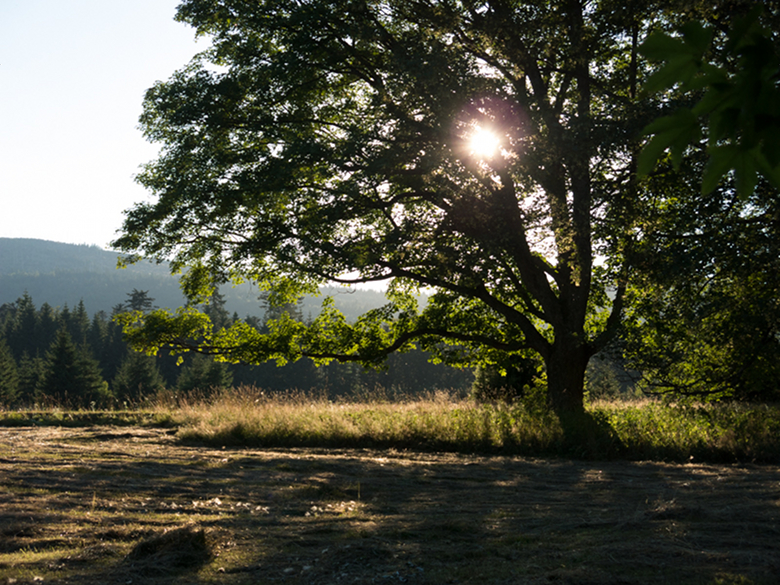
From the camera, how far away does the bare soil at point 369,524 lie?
2896mm

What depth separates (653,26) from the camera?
9.69 metres

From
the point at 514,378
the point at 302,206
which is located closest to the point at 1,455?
the point at 302,206

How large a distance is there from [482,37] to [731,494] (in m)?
8.63

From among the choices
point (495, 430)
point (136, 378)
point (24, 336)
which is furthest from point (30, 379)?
point (495, 430)

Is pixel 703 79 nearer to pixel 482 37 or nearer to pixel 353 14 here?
pixel 482 37

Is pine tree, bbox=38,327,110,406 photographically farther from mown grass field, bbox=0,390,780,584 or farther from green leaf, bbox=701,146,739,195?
green leaf, bbox=701,146,739,195

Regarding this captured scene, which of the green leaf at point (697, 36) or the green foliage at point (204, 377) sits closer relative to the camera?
the green leaf at point (697, 36)

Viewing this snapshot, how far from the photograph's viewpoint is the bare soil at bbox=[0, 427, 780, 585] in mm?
2896

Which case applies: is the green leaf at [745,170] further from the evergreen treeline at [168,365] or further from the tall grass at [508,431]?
the evergreen treeline at [168,365]

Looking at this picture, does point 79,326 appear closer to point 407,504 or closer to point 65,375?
point 65,375

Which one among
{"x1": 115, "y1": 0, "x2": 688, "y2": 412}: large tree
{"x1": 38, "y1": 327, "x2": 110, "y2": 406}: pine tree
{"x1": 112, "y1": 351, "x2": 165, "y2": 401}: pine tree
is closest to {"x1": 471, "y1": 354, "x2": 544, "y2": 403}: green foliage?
{"x1": 115, "y1": 0, "x2": 688, "y2": 412}: large tree

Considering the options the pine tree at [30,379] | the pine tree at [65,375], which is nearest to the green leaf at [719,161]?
the pine tree at [65,375]

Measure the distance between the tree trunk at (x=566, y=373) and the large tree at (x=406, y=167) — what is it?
0.10 ft

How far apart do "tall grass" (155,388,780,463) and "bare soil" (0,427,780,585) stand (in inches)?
86.3
